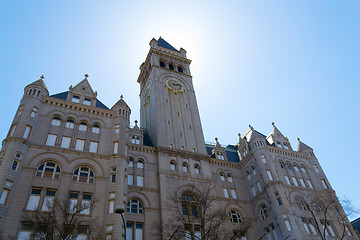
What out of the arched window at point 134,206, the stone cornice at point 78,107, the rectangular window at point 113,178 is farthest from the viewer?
the stone cornice at point 78,107

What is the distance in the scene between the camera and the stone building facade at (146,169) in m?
33.2

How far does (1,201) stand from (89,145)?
41.3ft

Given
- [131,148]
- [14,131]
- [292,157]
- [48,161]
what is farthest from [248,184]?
[14,131]

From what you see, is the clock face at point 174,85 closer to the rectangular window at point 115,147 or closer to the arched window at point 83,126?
the arched window at point 83,126

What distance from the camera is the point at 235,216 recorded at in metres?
47.1

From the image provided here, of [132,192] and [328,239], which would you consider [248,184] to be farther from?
[132,192]

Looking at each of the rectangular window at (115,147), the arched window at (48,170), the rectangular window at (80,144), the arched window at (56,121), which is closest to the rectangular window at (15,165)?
the arched window at (48,170)

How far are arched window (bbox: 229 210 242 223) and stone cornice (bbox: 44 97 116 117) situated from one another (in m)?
24.4

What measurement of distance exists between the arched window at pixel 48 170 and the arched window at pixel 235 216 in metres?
27.0

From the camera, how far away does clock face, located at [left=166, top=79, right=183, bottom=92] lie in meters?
62.2

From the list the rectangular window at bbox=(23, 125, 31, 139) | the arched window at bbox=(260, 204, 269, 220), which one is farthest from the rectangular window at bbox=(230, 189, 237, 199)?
the rectangular window at bbox=(23, 125, 31, 139)

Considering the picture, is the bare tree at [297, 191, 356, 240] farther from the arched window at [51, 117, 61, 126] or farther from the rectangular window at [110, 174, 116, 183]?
the arched window at [51, 117, 61, 126]

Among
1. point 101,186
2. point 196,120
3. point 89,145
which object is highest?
point 196,120

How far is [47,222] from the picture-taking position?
24.5 m
